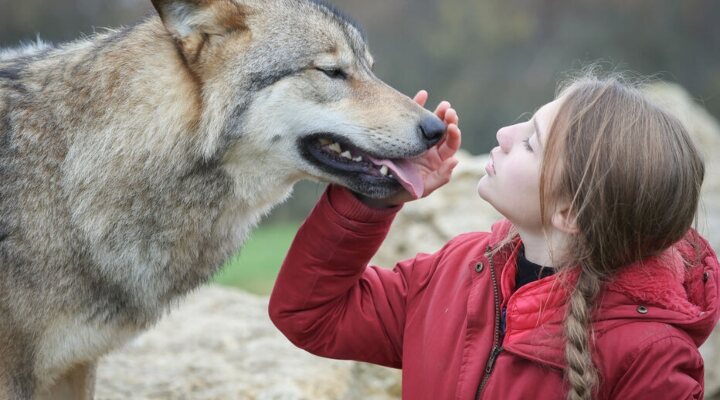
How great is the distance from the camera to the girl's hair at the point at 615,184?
195 centimetres

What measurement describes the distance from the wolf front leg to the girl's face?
5.16 ft

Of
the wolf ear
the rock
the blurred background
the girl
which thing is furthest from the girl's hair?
the blurred background

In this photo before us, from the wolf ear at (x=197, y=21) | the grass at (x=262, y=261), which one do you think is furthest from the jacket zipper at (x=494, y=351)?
the grass at (x=262, y=261)

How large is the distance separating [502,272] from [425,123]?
565 millimetres

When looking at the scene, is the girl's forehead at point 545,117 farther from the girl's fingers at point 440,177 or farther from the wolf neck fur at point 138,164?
the wolf neck fur at point 138,164

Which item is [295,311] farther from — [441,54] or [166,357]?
[441,54]

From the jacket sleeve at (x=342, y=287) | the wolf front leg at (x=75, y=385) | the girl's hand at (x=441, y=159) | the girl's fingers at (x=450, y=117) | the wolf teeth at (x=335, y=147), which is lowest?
the wolf front leg at (x=75, y=385)

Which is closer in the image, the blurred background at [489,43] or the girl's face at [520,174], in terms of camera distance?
the girl's face at [520,174]

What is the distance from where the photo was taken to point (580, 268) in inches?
79.3

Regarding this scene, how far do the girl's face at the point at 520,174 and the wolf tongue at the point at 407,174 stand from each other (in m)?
0.29

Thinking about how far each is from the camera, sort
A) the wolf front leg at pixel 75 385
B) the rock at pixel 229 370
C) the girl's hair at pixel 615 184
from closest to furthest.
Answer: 1. the girl's hair at pixel 615 184
2. the wolf front leg at pixel 75 385
3. the rock at pixel 229 370

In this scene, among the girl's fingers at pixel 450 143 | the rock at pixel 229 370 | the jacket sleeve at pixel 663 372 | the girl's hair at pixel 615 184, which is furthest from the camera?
the rock at pixel 229 370

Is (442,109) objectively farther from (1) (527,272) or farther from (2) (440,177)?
(1) (527,272)

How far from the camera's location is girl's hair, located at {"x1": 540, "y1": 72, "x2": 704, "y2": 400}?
1949 millimetres
